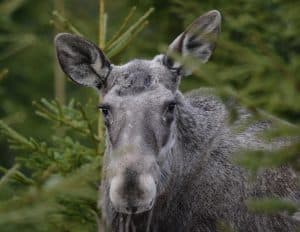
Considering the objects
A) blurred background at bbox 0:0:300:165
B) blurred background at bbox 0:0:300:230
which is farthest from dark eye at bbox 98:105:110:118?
blurred background at bbox 0:0:300:230

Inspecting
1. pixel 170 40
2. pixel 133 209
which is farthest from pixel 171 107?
pixel 170 40

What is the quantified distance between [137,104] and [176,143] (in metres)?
0.74

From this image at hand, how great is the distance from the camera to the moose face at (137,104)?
8055mm

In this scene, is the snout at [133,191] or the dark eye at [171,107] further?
the dark eye at [171,107]

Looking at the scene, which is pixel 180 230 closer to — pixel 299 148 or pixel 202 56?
pixel 202 56

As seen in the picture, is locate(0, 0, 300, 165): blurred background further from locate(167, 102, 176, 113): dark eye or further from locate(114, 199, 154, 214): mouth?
locate(114, 199, 154, 214): mouth

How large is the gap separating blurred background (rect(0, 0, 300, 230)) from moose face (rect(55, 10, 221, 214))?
10.8 inches

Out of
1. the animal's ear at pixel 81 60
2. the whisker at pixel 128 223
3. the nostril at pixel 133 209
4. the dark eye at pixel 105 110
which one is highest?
the animal's ear at pixel 81 60

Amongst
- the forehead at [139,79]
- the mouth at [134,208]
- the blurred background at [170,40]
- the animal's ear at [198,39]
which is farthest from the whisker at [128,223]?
the animal's ear at [198,39]

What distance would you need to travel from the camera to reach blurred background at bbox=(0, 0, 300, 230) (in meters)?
6.32

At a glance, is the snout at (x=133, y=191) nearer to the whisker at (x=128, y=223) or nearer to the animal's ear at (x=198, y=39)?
the whisker at (x=128, y=223)

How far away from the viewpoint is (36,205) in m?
5.74

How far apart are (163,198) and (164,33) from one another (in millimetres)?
5835

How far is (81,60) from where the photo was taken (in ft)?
31.6
